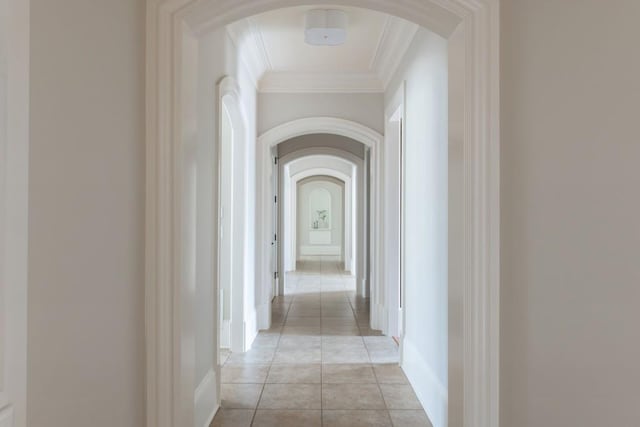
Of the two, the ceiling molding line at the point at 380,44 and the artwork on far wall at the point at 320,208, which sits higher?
the ceiling molding line at the point at 380,44

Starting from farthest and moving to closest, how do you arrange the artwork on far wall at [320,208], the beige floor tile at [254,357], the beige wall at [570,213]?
the artwork on far wall at [320,208] < the beige floor tile at [254,357] < the beige wall at [570,213]

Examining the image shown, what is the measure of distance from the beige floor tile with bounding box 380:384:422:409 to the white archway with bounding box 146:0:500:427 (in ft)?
5.00

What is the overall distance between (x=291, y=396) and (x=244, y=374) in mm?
677

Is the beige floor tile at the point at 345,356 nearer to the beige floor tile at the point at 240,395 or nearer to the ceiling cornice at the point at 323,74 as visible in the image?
the beige floor tile at the point at 240,395

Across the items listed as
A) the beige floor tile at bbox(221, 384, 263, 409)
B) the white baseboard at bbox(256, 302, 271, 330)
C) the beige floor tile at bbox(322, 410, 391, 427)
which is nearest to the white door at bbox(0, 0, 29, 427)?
the beige floor tile at bbox(322, 410, 391, 427)

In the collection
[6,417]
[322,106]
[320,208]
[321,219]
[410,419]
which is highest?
[322,106]

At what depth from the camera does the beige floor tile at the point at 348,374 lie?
4.26 meters

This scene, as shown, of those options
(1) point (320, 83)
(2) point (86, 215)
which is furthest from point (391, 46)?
(2) point (86, 215)

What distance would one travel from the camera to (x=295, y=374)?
442cm

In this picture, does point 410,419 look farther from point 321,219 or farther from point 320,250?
point 321,219

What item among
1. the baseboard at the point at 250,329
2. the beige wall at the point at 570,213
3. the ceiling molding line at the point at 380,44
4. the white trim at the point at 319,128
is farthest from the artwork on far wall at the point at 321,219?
the beige wall at the point at 570,213

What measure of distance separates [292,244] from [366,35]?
996 cm

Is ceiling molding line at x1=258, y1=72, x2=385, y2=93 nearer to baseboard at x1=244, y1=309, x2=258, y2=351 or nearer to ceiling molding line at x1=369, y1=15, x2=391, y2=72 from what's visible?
ceiling molding line at x1=369, y1=15, x2=391, y2=72

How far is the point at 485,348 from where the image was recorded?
7.18 ft
